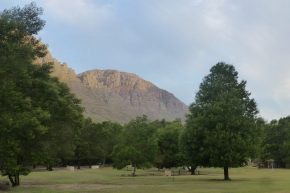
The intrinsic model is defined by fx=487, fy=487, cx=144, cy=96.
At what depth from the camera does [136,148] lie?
308ft

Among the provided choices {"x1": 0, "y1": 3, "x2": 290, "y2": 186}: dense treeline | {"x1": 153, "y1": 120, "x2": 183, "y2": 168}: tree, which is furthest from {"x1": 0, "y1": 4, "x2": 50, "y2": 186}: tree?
{"x1": 153, "y1": 120, "x2": 183, "y2": 168}: tree

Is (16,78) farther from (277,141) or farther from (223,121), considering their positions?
(277,141)

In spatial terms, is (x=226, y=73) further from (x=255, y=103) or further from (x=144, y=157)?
(x=144, y=157)

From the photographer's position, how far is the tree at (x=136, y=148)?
91500 mm

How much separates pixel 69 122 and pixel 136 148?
48.7 metres

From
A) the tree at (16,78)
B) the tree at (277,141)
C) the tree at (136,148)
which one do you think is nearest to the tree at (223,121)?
the tree at (16,78)

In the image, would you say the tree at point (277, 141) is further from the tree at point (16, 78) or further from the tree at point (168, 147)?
the tree at point (16, 78)

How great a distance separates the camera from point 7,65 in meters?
27.4

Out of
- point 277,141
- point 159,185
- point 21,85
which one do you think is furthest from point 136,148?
point 277,141

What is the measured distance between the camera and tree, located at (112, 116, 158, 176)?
300 feet

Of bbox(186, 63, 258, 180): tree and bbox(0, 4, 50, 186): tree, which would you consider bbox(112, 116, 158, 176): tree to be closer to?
bbox(186, 63, 258, 180): tree

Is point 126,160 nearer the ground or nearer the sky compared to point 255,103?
nearer the ground

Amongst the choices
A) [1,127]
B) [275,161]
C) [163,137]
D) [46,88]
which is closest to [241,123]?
[46,88]

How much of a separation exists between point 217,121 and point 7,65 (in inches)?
1388
